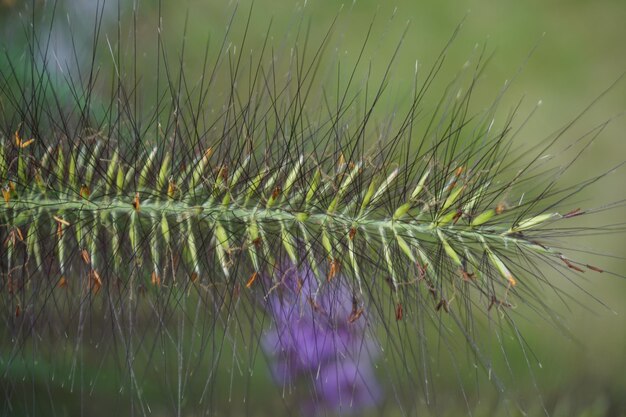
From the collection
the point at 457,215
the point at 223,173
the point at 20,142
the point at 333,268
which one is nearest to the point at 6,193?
the point at 20,142

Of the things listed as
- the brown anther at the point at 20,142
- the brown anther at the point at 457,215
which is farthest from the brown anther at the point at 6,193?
the brown anther at the point at 457,215

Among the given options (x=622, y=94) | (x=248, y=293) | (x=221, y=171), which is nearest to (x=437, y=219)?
(x=221, y=171)

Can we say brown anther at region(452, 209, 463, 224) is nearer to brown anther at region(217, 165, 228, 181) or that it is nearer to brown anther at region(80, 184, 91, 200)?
brown anther at region(217, 165, 228, 181)

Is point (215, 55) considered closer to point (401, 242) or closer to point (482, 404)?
point (482, 404)

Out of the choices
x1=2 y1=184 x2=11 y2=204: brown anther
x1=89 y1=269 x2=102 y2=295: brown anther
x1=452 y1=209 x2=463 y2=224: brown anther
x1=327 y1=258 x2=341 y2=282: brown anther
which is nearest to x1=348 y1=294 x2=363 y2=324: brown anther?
x1=327 y1=258 x2=341 y2=282: brown anther

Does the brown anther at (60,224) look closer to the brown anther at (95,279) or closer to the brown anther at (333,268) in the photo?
the brown anther at (95,279)

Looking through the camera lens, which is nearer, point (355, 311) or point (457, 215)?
point (457, 215)

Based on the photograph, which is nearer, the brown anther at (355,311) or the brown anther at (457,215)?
the brown anther at (457,215)

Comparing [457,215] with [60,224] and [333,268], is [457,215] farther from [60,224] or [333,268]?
[60,224]

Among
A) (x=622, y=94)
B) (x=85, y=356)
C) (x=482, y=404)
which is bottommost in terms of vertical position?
(x=85, y=356)

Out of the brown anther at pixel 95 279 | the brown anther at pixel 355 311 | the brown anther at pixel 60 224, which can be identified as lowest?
the brown anther at pixel 95 279

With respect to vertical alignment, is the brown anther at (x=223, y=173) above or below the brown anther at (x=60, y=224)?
above
